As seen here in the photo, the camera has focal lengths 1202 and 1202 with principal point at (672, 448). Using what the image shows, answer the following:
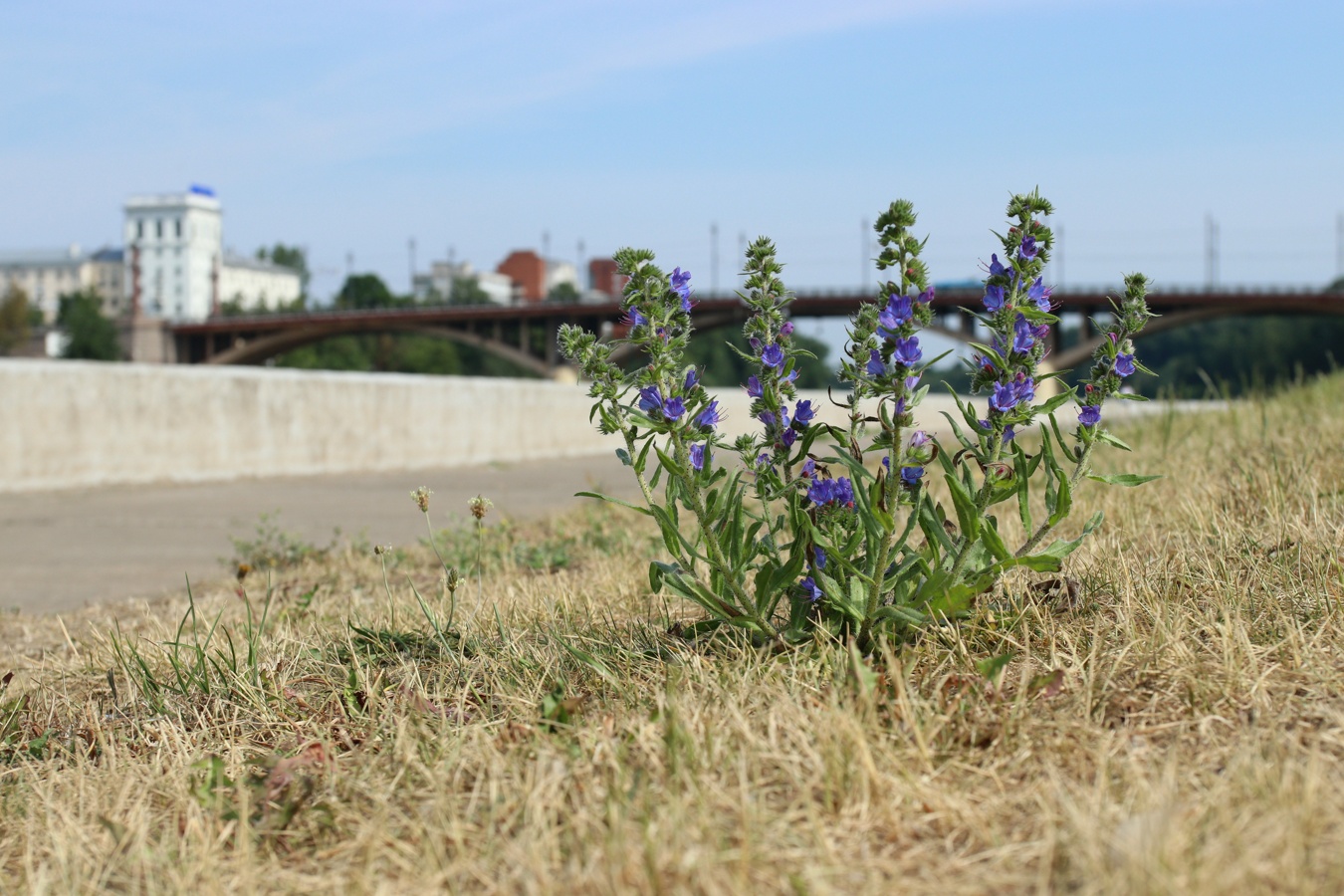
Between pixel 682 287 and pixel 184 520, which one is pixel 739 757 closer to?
pixel 682 287

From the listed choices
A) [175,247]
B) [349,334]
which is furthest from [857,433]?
[175,247]

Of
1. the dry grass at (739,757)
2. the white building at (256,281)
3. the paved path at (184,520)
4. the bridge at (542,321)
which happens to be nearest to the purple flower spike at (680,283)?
the dry grass at (739,757)

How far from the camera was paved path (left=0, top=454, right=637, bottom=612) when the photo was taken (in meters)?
4.92

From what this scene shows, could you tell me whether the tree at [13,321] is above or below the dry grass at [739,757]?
above

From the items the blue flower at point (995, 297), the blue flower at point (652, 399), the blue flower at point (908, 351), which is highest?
the blue flower at point (995, 297)

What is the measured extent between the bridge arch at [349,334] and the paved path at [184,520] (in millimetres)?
51017

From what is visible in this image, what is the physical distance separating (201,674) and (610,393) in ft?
4.29

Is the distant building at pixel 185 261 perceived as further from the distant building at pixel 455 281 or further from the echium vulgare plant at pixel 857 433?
the echium vulgare plant at pixel 857 433

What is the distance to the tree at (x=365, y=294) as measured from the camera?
389 feet

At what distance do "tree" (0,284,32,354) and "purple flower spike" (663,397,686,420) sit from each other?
9652 centimetres

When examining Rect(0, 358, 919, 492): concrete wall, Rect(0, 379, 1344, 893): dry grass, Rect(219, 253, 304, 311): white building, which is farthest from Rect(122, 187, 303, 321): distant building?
Rect(0, 379, 1344, 893): dry grass

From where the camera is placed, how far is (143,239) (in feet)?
534

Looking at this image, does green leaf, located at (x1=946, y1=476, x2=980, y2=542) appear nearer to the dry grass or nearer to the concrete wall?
the dry grass

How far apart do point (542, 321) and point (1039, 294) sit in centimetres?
6202
